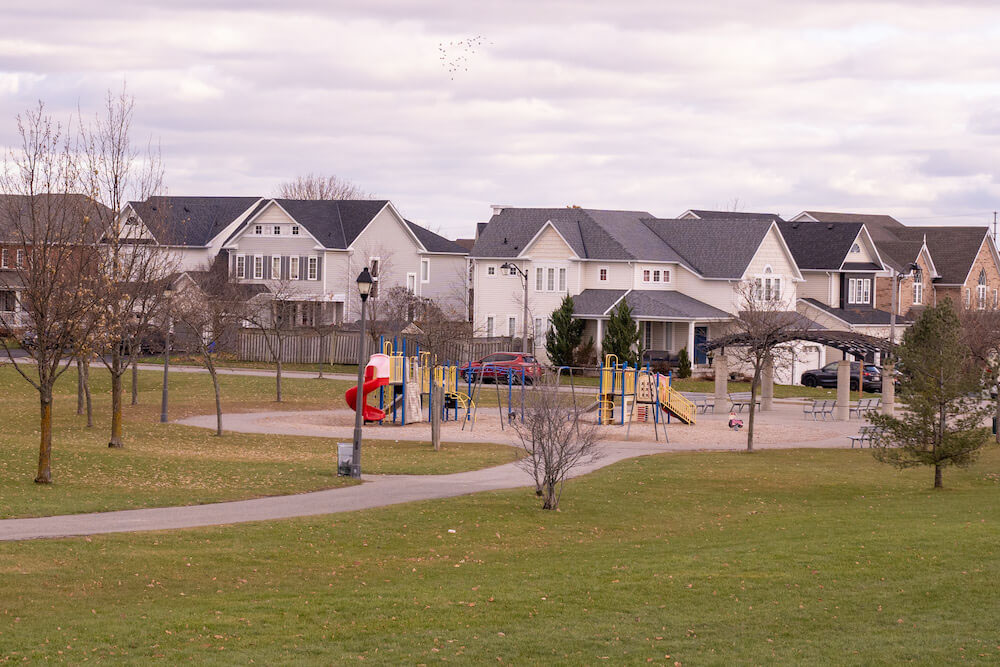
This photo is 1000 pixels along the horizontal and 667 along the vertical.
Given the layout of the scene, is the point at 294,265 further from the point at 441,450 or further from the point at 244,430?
the point at 441,450

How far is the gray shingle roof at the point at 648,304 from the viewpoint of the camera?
61.2 meters

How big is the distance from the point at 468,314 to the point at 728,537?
6021cm

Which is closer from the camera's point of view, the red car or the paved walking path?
the paved walking path

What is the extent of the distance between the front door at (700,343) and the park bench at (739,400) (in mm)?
4990

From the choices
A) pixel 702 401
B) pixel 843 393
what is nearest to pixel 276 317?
pixel 702 401

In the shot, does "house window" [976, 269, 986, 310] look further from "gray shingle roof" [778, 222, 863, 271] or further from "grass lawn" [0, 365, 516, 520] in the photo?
"grass lawn" [0, 365, 516, 520]

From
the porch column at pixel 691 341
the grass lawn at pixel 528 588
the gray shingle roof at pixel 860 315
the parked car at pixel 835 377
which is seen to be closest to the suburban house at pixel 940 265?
the gray shingle roof at pixel 860 315

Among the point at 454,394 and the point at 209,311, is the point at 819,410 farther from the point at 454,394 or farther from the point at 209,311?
the point at 209,311

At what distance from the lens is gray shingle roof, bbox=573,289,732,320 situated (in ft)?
201

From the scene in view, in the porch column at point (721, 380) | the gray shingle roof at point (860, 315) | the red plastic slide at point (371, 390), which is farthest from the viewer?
the gray shingle roof at point (860, 315)

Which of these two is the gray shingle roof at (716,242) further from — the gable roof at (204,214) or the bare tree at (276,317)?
the gable roof at (204,214)

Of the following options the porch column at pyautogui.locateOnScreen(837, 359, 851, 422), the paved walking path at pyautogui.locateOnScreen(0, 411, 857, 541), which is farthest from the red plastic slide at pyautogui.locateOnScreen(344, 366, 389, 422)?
the porch column at pyautogui.locateOnScreen(837, 359, 851, 422)

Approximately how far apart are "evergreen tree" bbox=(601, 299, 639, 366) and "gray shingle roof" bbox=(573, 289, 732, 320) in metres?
1.71

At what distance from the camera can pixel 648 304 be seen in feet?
205
